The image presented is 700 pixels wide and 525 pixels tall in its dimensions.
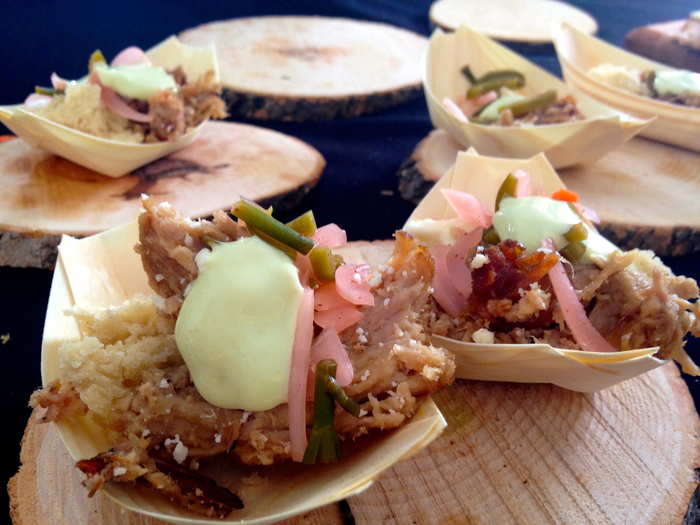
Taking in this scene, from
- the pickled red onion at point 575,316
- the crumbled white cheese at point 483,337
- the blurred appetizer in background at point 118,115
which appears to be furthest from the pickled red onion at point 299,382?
the blurred appetizer in background at point 118,115

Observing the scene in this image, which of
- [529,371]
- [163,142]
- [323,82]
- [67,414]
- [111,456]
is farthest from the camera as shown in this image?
[323,82]

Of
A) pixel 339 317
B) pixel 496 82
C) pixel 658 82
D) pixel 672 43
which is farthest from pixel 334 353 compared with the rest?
pixel 672 43

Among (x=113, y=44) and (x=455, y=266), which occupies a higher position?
(x=455, y=266)

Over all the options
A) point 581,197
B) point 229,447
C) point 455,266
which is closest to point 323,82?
point 581,197

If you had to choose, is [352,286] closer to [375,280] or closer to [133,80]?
[375,280]

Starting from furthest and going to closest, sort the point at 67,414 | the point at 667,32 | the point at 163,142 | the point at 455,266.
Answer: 1. the point at 667,32
2. the point at 163,142
3. the point at 455,266
4. the point at 67,414

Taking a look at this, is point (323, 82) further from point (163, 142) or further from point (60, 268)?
point (60, 268)

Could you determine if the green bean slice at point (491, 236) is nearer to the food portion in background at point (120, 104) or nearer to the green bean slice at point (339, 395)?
the green bean slice at point (339, 395)
